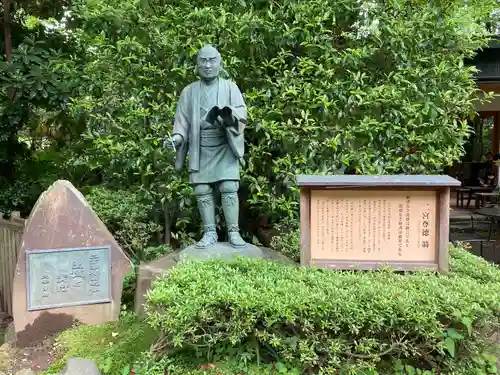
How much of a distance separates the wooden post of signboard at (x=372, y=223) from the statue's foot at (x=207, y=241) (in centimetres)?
99

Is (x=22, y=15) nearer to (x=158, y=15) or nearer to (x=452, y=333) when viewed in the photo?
(x=158, y=15)

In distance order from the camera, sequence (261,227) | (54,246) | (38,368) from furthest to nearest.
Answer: (261,227)
(54,246)
(38,368)

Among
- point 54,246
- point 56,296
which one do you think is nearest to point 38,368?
point 56,296

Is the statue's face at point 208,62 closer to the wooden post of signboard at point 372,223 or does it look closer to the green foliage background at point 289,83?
the green foliage background at point 289,83

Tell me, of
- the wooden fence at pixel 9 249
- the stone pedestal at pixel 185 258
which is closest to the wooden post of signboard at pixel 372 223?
the stone pedestal at pixel 185 258

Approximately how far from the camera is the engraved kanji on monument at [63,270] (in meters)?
4.01

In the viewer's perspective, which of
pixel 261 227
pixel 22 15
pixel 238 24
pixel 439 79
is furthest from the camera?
pixel 22 15

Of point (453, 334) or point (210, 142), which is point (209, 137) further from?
point (453, 334)

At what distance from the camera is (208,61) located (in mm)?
3969

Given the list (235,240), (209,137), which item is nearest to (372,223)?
(235,240)

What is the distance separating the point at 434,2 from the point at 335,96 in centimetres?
182

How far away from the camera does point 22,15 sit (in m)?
8.48

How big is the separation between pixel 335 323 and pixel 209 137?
6.65 feet

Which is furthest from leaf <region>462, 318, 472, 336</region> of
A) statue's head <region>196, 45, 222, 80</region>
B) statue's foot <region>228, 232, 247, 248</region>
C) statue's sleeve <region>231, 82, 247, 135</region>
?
statue's head <region>196, 45, 222, 80</region>
